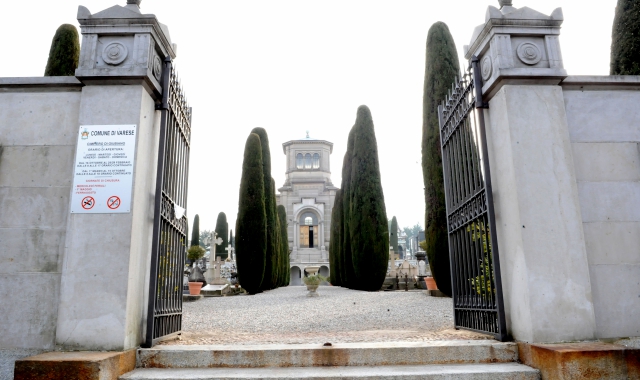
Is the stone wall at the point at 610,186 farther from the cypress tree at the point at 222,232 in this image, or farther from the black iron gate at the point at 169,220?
the cypress tree at the point at 222,232

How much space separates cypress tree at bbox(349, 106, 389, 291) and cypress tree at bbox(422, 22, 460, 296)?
559cm

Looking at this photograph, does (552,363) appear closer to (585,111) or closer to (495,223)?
(495,223)

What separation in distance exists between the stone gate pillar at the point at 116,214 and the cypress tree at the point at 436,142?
27.9 ft

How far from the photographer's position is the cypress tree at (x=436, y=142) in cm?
1131

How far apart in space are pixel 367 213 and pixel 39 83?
47.4 feet

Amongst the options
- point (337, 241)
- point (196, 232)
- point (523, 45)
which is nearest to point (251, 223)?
point (337, 241)

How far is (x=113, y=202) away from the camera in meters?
3.87

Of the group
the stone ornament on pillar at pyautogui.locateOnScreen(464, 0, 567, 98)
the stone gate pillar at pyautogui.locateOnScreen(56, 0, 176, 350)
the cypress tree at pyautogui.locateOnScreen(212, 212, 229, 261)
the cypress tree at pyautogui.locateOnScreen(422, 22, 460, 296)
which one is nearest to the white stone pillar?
the cypress tree at pyautogui.locateOnScreen(212, 212, 229, 261)

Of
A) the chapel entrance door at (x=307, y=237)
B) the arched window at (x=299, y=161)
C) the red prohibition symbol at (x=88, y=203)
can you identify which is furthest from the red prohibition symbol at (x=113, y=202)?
the arched window at (x=299, y=161)

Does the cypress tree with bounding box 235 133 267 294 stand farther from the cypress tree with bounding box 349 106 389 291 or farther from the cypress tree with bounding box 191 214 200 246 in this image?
the cypress tree with bounding box 191 214 200 246

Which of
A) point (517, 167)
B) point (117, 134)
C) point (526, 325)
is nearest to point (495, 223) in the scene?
point (517, 167)

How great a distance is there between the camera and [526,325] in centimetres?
374

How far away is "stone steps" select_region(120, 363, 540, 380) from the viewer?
334 cm

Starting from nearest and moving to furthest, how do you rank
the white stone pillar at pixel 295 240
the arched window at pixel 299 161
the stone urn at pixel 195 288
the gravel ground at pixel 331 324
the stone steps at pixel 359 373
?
1. the stone steps at pixel 359 373
2. the gravel ground at pixel 331 324
3. the stone urn at pixel 195 288
4. the white stone pillar at pixel 295 240
5. the arched window at pixel 299 161
